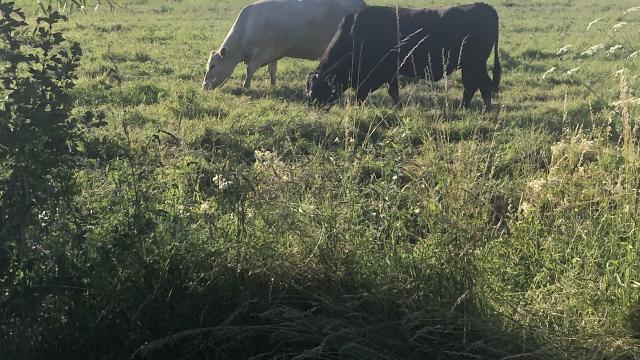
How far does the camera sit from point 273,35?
A: 11.4m

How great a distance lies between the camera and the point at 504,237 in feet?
12.3

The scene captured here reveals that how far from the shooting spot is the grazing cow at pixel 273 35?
36.2 feet

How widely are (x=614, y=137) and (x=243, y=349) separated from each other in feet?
17.8

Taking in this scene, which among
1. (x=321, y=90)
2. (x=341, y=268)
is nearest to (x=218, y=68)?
(x=321, y=90)

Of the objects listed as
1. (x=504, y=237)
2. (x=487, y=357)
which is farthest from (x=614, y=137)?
(x=487, y=357)

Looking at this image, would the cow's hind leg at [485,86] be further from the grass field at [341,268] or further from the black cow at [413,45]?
the grass field at [341,268]

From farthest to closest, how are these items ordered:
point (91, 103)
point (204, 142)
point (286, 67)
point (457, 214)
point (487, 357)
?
1. point (286, 67)
2. point (91, 103)
3. point (204, 142)
4. point (457, 214)
5. point (487, 357)

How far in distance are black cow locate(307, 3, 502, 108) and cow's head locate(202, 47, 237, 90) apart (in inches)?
77.1

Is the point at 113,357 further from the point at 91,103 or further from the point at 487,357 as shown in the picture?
the point at 91,103

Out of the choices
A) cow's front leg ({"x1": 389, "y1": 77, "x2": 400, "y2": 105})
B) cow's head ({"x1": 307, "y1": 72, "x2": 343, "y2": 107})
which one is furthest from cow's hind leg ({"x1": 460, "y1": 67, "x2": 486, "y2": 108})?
cow's head ({"x1": 307, "y1": 72, "x2": 343, "y2": 107})

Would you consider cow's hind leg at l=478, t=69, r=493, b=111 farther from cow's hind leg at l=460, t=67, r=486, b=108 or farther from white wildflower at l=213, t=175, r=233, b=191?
white wildflower at l=213, t=175, r=233, b=191

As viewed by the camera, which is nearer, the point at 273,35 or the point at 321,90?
the point at 321,90

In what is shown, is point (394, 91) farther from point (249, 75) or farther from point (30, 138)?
point (30, 138)

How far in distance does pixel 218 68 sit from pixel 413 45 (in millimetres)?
3108
